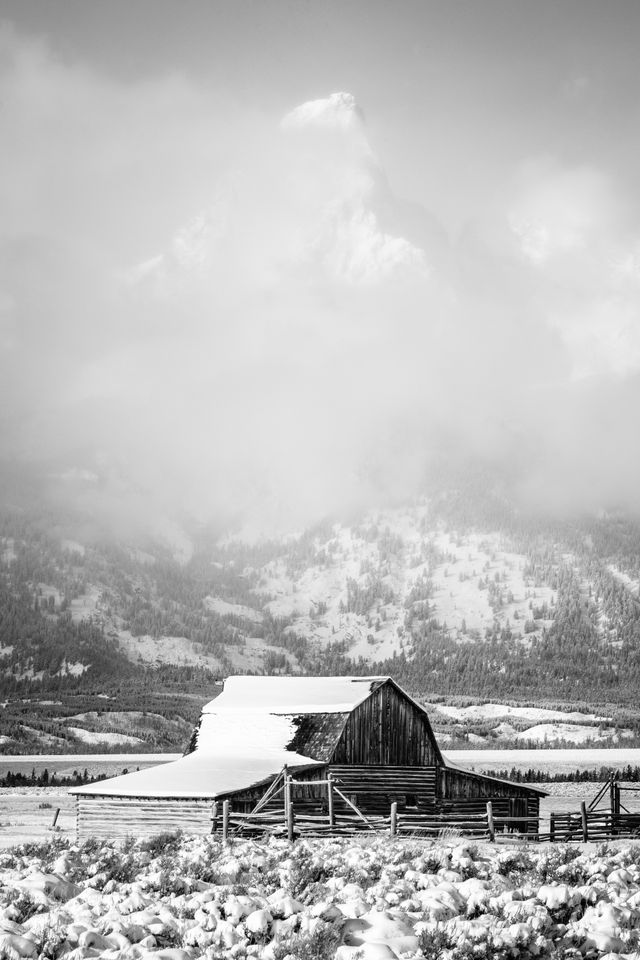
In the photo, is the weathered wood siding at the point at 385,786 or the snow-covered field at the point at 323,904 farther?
the weathered wood siding at the point at 385,786

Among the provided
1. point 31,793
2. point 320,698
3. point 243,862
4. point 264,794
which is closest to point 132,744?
point 31,793

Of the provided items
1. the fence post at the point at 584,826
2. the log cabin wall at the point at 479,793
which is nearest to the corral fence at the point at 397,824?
the fence post at the point at 584,826

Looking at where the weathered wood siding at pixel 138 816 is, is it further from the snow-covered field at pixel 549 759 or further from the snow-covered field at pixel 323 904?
the snow-covered field at pixel 549 759

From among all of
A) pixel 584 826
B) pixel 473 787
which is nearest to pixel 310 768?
pixel 473 787

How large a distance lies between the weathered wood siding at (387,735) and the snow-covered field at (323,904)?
18.1 metres

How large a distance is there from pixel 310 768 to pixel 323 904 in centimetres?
2059

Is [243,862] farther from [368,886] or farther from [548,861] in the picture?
[548,861]

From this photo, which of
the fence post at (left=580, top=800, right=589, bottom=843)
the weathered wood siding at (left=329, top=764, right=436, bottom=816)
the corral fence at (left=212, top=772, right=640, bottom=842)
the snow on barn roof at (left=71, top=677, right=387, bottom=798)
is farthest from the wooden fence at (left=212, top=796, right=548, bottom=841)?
the weathered wood siding at (left=329, top=764, right=436, bottom=816)

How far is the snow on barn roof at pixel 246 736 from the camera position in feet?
122

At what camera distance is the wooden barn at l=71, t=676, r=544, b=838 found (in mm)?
36938

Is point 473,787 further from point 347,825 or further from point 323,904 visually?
point 323,904

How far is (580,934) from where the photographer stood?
1878cm

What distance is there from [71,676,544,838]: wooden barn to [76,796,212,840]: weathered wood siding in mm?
36

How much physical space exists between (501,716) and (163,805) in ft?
408
